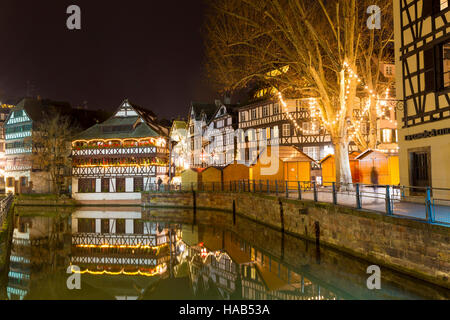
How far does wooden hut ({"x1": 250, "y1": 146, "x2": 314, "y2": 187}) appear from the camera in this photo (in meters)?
27.4

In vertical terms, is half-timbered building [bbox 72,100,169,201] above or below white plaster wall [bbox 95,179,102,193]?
above

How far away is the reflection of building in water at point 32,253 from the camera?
1160cm

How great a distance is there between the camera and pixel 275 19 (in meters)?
16.5

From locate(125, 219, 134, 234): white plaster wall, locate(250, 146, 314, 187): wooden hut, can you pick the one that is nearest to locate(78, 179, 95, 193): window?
locate(125, 219, 134, 234): white plaster wall

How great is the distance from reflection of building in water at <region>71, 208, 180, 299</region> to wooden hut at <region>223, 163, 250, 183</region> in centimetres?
947

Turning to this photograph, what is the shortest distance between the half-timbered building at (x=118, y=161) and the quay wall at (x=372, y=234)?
23385 millimetres

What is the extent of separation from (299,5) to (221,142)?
3228 centimetres

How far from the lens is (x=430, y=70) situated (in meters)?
13.8

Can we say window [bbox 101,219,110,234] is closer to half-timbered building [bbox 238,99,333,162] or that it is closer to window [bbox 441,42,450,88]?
half-timbered building [bbox 238,99,333,162]

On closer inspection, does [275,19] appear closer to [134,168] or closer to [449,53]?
[449,53]

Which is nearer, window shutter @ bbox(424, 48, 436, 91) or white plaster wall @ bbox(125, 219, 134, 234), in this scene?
window shutter @ bbox(424, 48, 436, 91)

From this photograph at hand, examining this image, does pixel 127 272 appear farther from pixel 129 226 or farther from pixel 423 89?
pixel 423 89

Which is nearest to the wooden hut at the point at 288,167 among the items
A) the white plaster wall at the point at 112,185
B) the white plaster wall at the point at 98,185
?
the white plaster wall at the point at 112,185

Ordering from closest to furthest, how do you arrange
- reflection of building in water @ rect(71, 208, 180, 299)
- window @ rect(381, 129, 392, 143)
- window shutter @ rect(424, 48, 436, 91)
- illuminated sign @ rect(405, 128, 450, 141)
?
reflection of building in water @ rect(71, 208, 180, 299)
illuminated sign @ rect(405, 128, 450, 141)
window shutter @ rect(424, 48, 436, 91)
window @ rect(381, 129, 392, 143)
